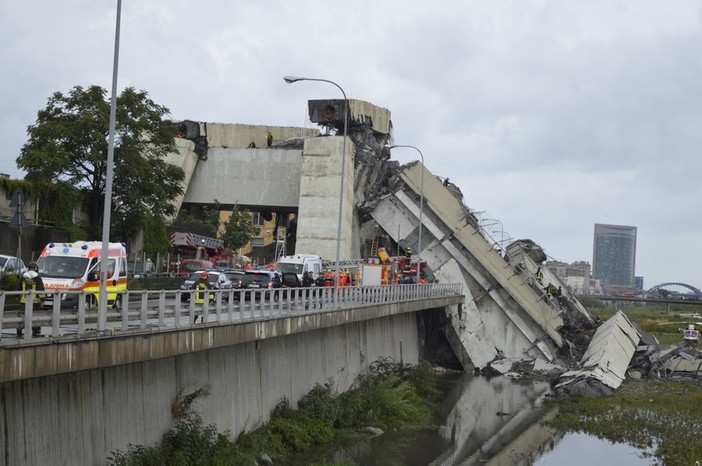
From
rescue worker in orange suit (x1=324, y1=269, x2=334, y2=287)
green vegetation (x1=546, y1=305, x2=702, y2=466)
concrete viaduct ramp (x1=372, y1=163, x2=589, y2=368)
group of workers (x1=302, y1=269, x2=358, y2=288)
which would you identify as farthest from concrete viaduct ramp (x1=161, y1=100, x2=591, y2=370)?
rescue worker in orange suit (x1=324, y1=269, x2=334, y2=287)

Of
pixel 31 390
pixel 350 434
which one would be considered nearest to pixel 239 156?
pixel 350 434

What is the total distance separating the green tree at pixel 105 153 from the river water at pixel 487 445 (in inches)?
671

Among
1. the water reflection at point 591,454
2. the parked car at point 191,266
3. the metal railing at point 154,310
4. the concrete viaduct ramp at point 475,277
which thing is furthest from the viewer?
the concrete viaduct ramp at point 475,277

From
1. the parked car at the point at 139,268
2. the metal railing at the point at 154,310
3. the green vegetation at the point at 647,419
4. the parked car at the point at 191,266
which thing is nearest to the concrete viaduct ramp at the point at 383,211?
the parked car at the point at 191,266

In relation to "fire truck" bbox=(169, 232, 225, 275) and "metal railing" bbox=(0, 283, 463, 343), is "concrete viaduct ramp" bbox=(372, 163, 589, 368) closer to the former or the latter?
"fire truck" bbox=(169, 232, 225, 275)

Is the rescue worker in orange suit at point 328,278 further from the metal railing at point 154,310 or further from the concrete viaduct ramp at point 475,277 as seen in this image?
the concrete viaduct ramp at point 475,277

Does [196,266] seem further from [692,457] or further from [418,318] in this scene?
[692,457]

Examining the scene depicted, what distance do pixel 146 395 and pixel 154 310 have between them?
1.85m

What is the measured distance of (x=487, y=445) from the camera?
32250 millimetres

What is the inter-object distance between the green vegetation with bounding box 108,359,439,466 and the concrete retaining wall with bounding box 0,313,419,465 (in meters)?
0.35

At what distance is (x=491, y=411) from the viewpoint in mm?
39781

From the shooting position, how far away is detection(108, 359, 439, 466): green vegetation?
19500 mm

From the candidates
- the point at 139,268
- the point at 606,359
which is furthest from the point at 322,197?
the point at 606,359

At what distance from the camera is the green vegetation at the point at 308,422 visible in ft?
64.0
